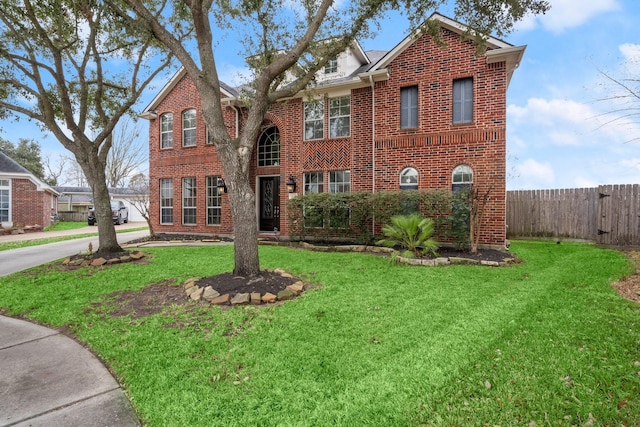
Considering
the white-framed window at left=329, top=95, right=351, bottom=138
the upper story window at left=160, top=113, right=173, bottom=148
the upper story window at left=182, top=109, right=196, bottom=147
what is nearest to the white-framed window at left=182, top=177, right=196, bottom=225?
the upper story window at left=182, top=109, right=196, bottom=147

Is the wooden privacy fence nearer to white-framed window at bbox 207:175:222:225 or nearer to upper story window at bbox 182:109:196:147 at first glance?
white-framed window at bbox 207:175:222:225

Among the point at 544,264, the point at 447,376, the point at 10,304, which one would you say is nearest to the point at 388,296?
the point at 447,376

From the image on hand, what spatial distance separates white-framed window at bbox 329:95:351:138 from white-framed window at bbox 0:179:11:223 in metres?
20.7

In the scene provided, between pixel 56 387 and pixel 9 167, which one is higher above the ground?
pixel 9 167

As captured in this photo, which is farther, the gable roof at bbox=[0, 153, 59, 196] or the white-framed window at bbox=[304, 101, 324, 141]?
the gable roof at bbox=[0, 153, 59, 196]

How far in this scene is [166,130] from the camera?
15367 mm

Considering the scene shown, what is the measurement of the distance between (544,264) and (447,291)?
381cm

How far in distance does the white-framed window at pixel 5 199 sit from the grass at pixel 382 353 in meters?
18.7

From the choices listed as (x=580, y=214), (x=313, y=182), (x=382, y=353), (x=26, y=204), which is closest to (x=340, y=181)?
(x=313, y=182)

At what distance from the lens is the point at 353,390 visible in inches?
101

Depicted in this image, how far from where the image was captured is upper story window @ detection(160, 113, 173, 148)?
1521 cm

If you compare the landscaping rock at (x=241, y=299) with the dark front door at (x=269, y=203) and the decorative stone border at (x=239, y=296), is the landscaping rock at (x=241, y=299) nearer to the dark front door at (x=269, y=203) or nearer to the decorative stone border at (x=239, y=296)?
the decorative stone border at (x=239, y=296)

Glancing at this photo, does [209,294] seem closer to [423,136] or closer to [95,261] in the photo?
[95,261]

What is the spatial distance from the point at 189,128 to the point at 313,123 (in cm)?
609
